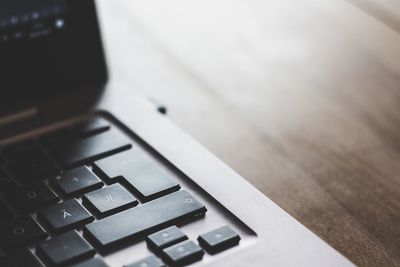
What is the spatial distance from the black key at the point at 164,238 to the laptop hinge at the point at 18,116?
21cm

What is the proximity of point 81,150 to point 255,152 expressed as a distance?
169 millimetres

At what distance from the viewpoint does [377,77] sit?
84cm

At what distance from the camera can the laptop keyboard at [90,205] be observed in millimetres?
517

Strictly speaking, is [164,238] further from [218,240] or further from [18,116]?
[18,116]

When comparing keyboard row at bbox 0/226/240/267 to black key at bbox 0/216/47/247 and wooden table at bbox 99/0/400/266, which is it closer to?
black key at bbox 0/216/47/247

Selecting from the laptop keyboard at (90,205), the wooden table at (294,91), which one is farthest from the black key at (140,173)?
the wooden table at (294,91)

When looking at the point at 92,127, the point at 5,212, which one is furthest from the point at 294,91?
the point at 5,212

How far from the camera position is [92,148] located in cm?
62

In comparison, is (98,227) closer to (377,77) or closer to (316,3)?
(377,77)

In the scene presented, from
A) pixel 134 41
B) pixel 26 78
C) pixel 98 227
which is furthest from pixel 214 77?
pixel 98 227

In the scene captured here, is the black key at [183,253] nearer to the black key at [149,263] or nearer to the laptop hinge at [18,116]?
the black key at [149,263]

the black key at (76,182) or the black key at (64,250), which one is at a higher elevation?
the black key at (76,182)

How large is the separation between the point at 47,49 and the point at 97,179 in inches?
6.2

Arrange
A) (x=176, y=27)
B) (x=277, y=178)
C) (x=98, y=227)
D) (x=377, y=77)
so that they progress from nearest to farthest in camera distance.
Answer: (x=98, y=227), (x=277, y=178), (x=377, y=77), (x=176, y=27)
